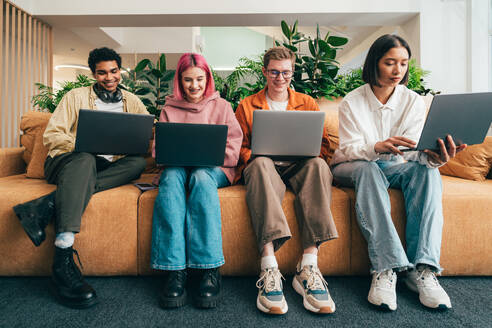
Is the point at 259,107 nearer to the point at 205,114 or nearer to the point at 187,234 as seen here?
the point at 205,114

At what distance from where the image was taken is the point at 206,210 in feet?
3.68

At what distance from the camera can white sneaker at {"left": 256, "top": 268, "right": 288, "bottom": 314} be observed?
0.98 m

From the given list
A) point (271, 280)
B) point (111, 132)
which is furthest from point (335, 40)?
point (271, 280)

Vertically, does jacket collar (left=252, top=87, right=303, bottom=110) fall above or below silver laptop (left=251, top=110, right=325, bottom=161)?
above

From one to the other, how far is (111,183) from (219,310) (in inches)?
29.1

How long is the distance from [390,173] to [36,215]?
144 cm

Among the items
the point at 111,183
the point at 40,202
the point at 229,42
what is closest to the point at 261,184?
the point at 111,183

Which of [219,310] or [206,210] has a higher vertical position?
[206,210]

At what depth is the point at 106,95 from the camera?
168cm

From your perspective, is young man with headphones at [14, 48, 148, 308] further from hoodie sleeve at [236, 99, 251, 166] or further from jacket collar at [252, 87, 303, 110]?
jacket collar at [252, 87, 303, 110]

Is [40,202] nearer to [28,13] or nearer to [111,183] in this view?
Result: [111,183]

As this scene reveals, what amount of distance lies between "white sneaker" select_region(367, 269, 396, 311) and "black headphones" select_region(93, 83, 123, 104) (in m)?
1.56

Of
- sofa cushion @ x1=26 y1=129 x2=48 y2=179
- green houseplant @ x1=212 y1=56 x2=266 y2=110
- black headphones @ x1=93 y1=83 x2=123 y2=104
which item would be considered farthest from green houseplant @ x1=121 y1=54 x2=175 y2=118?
sofa cushion @ x1=26 y1=129 x2=48 y2=179

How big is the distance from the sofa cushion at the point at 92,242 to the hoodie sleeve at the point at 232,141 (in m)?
0.44
